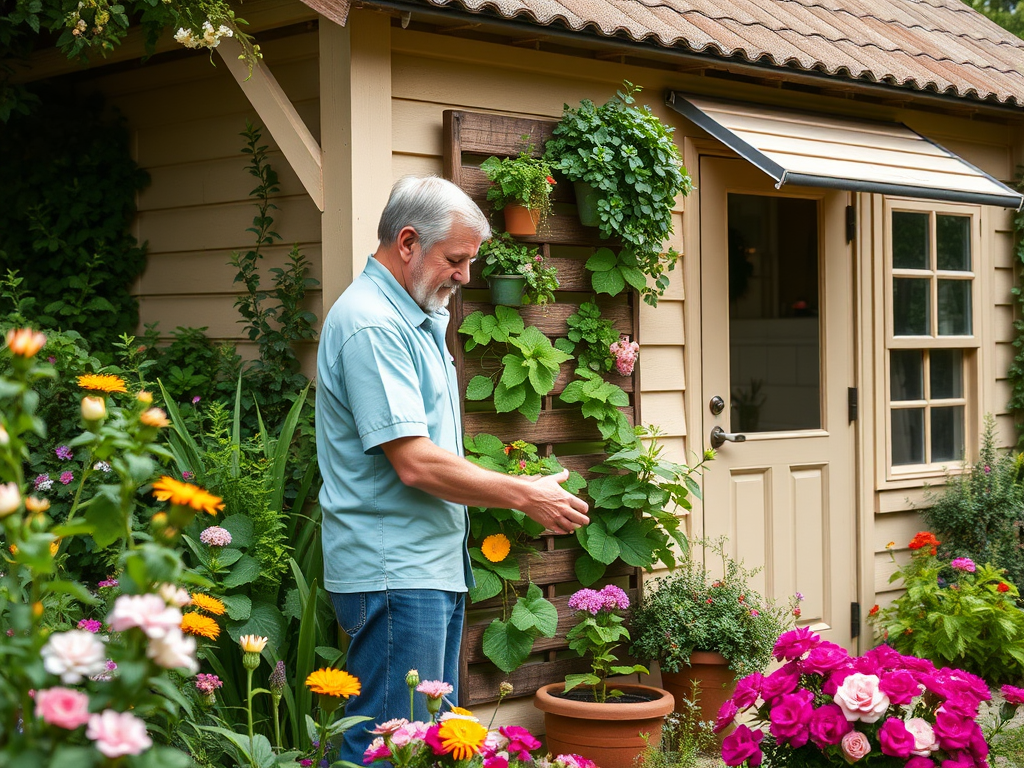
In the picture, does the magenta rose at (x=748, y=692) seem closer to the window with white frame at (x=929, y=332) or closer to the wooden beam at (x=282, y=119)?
the wooden beam at (x=282, y=119)

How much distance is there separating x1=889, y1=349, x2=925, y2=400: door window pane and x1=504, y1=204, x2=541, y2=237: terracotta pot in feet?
8.02

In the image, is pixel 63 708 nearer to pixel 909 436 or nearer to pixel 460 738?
pixel 460 738

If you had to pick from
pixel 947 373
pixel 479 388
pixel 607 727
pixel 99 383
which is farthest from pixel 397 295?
pixel 947 373

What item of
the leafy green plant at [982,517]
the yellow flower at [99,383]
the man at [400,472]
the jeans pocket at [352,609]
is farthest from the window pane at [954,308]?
the yellow flower at [99,383]

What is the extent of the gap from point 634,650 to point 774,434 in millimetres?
1356

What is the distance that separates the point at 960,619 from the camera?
479 centimetres

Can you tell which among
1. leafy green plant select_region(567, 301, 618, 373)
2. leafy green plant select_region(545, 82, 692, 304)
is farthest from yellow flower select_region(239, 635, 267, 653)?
leafy green plant select_region(545, 82, 692, 304)

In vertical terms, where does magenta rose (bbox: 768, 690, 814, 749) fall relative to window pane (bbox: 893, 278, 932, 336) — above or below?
below

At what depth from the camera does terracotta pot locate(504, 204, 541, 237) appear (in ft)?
12.4

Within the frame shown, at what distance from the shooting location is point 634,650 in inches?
162

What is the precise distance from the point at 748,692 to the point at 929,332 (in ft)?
11.6

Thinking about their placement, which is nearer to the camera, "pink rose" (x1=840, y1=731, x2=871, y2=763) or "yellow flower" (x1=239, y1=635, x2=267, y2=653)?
"yellow flower" (x1=239, y1=635, x2=267, y2=653)

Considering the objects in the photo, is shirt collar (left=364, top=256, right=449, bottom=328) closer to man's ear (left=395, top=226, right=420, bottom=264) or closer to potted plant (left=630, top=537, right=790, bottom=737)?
man's ear (left=395, top=226, right=420, bottom=264)

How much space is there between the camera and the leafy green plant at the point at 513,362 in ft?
12.5
